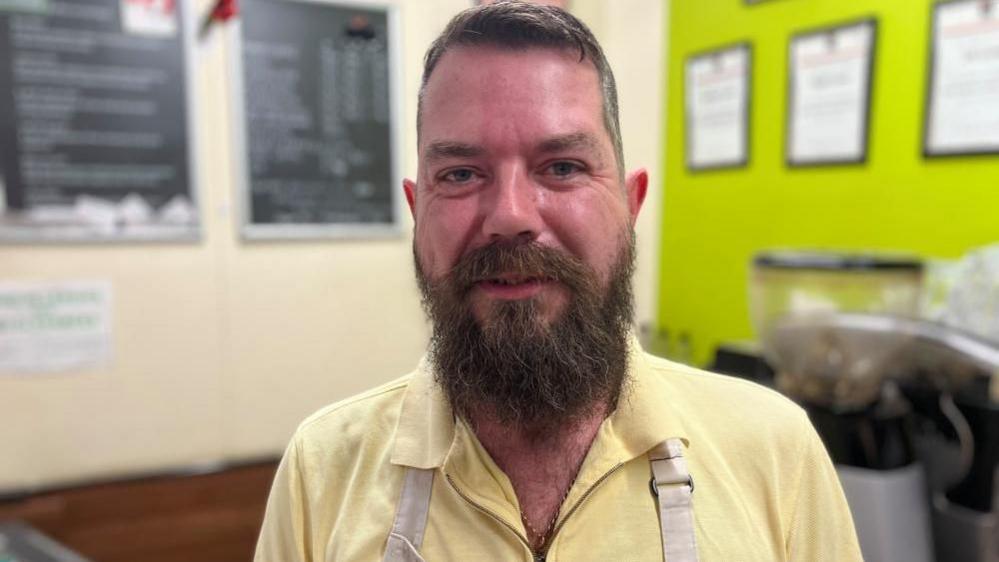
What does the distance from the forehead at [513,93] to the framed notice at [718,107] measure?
4.98 ft

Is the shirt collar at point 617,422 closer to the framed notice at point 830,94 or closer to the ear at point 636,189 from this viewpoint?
the ear at point 636,189

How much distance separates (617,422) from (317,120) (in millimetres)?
1658

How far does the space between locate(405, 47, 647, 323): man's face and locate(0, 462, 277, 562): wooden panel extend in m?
1.66

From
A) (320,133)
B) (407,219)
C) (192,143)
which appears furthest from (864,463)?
(192,143)

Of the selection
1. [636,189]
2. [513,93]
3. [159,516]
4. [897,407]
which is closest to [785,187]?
[897,407]

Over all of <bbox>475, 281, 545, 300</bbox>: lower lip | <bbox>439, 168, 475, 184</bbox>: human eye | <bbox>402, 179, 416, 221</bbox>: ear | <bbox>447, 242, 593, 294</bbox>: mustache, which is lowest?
<bbox>475, 281, 545, 300</bbox>: lower lip

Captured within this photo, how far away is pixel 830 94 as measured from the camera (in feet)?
6.29

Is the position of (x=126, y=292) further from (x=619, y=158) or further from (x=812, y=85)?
(x=812, y=85)

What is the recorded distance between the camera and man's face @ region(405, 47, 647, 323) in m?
0.75

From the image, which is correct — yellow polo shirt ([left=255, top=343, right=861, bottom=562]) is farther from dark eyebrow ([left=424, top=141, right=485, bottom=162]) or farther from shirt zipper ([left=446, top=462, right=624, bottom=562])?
dark eyebrow ([left=424, top=141, right=485, bottom=162])

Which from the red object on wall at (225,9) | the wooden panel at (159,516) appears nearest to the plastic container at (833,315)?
the red object on wall at (225,9)

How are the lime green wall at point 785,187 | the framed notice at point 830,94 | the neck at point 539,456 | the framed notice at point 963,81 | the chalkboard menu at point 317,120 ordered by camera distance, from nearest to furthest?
the neck at point 539,456 → the framed notice at point 963,81 → the lime green wall at point 785,187 → the framed notice at point 830,94 → the chalkboard menu at point 317,120

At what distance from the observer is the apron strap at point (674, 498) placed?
2.54 ft

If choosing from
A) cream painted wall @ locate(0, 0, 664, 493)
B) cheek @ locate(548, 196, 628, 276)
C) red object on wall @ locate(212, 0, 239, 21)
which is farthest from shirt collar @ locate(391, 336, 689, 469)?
red object on wall @ locate(212, 0, 239, 21)
